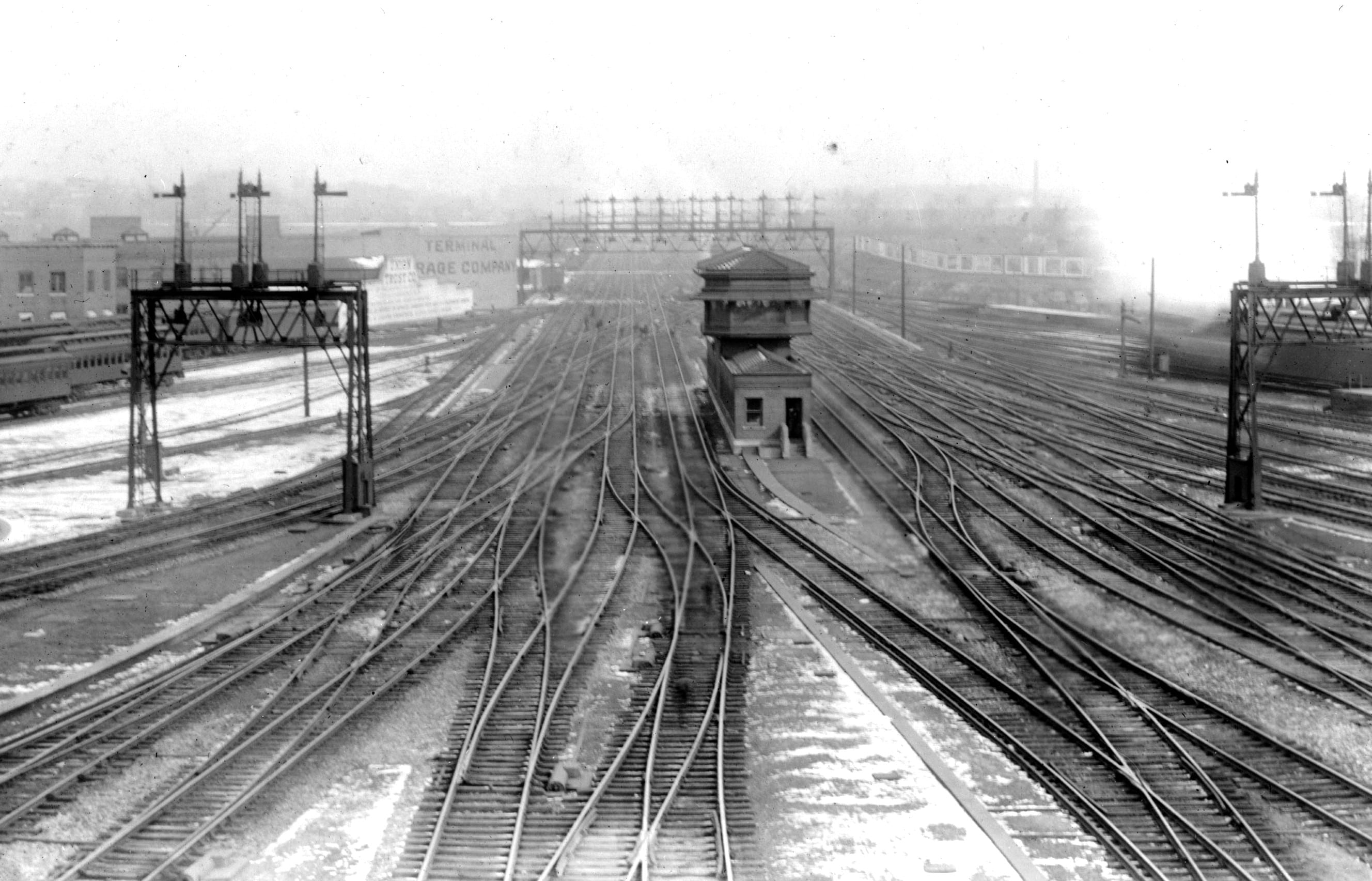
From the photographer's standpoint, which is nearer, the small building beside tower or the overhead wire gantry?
the overhead wire gantry

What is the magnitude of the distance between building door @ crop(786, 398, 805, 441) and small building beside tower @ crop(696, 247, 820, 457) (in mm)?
10

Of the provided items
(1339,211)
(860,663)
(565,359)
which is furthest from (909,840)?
(1339,211)

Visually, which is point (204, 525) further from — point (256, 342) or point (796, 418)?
point (796, 418)

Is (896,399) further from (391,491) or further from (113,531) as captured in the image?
(113,531)

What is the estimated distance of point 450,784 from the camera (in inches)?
449

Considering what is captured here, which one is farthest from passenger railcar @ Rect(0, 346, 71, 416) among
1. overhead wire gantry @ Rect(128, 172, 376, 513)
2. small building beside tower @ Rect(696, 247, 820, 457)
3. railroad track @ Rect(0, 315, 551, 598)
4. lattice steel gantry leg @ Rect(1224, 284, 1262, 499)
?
lattice steel gantry leg @ Rect(1224, 284, 1262, 499)

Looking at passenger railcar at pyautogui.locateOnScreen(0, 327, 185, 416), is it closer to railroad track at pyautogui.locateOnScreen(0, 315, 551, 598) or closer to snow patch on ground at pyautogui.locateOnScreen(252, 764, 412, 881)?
railroad track at pyautogui.locateOnScreen(0, 315, 551, 598)

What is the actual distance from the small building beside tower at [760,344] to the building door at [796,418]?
0.01 m

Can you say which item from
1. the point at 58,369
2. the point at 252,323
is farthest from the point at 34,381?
the point at 252,323

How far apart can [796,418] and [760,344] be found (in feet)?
11.6

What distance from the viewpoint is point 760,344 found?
Result: 1284 inches

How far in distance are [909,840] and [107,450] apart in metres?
24.5

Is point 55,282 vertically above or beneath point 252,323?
above

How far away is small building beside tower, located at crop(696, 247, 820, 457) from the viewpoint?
96.0 feet
